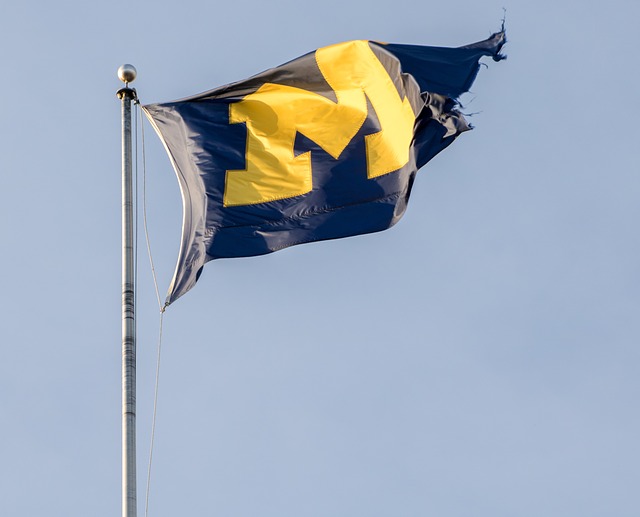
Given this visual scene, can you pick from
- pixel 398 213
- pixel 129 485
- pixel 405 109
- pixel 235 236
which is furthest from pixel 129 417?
pixel 405 109

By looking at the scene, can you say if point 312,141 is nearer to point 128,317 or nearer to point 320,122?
point 320,122

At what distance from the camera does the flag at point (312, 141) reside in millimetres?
21516

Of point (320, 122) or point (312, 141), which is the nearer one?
point (312, 141)

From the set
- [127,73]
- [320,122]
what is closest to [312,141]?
[320,122]

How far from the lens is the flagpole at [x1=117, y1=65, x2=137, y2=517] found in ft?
56.3

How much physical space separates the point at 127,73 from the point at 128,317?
356cm

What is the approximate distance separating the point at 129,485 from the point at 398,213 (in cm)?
684

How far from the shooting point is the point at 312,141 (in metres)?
22.8

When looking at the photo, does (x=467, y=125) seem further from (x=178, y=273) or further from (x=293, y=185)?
(x=178, y=273)

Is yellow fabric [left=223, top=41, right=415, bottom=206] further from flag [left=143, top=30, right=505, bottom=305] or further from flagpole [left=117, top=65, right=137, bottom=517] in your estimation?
flagpole [left=117, top=65, right=137, bottom=517]

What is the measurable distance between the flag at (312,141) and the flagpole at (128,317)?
1.16m

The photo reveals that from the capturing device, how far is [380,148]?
74.7ft

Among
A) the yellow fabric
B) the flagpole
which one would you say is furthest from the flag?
the flagpole

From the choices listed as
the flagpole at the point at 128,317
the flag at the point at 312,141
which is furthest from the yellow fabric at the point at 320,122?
the flagpole at the point at 128,317
